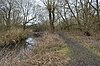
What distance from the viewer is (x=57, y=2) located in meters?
39.1

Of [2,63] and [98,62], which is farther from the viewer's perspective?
[98,62]

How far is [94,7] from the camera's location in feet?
101

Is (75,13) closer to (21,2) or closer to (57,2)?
(57,2)

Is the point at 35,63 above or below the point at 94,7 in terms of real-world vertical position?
below

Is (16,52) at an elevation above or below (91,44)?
below

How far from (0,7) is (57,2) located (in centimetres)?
1743

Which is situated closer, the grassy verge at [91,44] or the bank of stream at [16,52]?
the bank of stream at [16,52]

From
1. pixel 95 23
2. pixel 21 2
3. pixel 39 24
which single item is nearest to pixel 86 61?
pixel 95 23

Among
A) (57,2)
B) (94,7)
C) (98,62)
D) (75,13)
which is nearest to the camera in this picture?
(98,62)

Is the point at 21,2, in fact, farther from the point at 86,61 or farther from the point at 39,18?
the point at 86,61

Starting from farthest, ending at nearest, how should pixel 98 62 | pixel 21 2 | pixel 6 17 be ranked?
pixel 21 2, pixel 6 17, pixel 98 62

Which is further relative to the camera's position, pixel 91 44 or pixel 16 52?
pixel 91 44

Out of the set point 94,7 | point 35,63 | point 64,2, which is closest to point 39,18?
point 64,2

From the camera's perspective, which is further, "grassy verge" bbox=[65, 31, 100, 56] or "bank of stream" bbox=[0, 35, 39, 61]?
"grassy verge" bbox=[65, 31, 100, 56]
